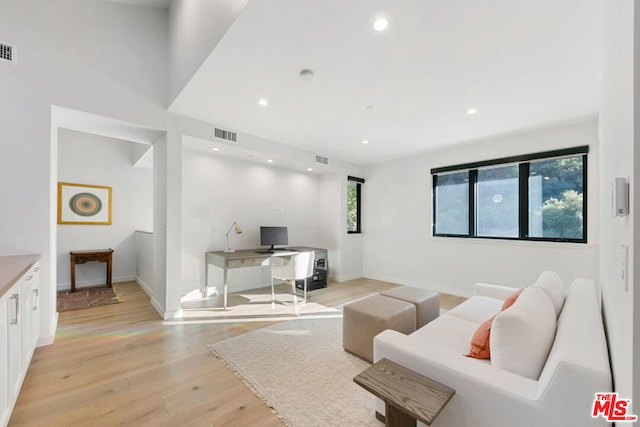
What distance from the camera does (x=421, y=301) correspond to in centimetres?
271

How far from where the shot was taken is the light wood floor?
A: 67.9 inches

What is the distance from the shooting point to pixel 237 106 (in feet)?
10.0

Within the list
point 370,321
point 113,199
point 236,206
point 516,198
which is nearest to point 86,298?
point 113,199

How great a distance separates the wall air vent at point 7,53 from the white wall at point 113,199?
9.26 ft

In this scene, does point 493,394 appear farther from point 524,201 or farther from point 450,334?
point 524,201

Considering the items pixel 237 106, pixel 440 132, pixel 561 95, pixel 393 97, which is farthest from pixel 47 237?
pixel 561 95

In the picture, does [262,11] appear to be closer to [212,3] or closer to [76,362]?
[212,3]

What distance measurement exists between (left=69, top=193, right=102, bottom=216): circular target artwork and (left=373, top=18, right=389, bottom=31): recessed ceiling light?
5.78 meters

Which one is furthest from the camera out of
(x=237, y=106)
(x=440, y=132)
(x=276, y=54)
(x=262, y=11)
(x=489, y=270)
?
(x=489, y=270)

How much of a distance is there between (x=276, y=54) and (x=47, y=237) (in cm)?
281

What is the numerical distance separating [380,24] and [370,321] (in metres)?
2.28

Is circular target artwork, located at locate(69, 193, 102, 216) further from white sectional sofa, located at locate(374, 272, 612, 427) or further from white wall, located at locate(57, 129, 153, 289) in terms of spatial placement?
white sectional sofa, located at locate(374, 272, 612, 427)

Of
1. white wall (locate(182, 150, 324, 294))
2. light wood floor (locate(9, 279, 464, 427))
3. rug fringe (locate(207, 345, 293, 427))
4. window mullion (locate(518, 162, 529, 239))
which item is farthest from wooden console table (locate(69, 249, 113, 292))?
window mullion (locate(518, 162, 529, 239))

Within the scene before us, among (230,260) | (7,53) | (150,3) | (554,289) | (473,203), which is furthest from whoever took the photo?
(473,203)
